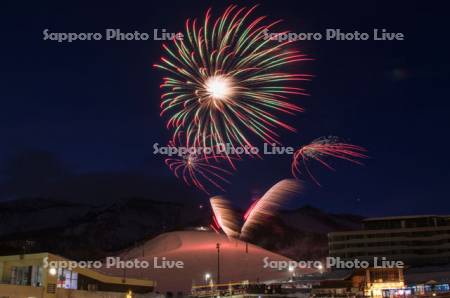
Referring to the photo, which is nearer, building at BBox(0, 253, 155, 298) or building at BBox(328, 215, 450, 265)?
building at BBox(0, 253, 155, 298)

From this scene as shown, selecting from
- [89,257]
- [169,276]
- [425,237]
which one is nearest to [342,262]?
[425,237]

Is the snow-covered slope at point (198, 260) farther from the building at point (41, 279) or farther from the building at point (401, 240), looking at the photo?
the building at point (41, 279)

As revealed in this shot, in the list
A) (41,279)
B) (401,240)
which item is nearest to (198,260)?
(401,240)

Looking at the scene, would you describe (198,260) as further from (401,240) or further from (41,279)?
(41,279)

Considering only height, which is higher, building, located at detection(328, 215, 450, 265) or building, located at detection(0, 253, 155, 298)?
building, located at detection(328, 215, 450, 265)

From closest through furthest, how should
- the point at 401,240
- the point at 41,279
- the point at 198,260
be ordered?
1. the point at 41,279
2. the point at 198,260
3. the point at 401,240

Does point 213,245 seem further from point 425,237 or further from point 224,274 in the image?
point 425,237

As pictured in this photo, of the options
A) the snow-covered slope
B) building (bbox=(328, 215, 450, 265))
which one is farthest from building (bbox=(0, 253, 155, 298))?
building (bbox=(328, 215, 450, 265))

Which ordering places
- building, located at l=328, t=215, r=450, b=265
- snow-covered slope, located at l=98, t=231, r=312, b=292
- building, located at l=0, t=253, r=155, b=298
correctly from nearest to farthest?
building, located at l=0, t=253, r=155, b=298
snow-covered slope, located at l=98, t=231, r=312, b=292
building, located at l=328, t=215, r=450, b=265

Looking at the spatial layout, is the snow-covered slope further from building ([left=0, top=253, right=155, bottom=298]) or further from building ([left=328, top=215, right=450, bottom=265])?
building ([left=0, top=253, right=155, bottom=298])
